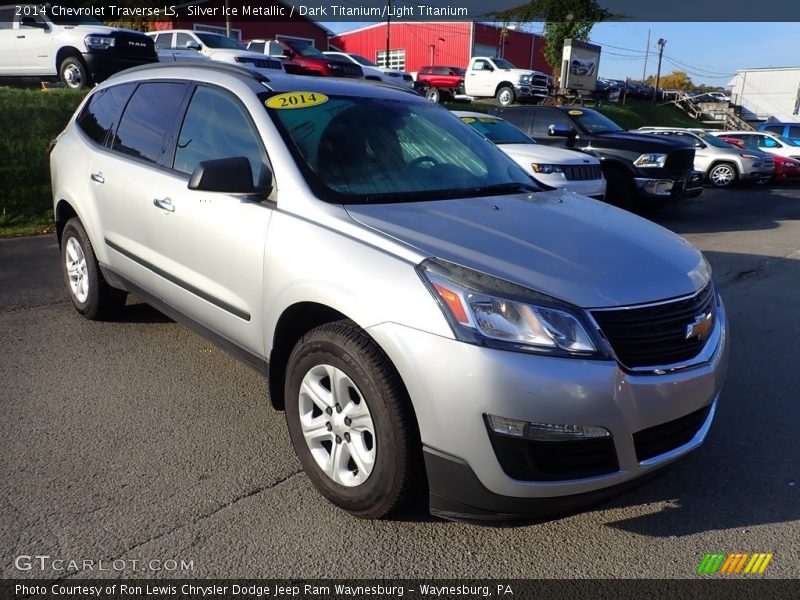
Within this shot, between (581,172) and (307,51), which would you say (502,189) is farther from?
Result: (307,51)

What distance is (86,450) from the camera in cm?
313

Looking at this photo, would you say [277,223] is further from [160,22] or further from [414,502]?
[160,22]

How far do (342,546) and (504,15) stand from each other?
42707 millimetres

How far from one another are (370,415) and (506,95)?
26.5 m

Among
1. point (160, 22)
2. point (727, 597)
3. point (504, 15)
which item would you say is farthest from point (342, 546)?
point (504, 15)

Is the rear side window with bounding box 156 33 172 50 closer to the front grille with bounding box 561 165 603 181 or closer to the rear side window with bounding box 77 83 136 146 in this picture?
the front grille with bounding box 561 165 603 181

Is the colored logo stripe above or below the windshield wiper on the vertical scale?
below

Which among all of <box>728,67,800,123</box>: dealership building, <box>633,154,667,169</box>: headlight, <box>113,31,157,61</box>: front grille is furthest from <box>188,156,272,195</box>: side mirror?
<box>728,67,800,123</box>: dealership building

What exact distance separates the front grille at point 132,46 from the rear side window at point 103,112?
8424mm

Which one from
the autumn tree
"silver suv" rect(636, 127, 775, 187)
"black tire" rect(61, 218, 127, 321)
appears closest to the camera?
"black tire" rect(61, 218, 127, 321)

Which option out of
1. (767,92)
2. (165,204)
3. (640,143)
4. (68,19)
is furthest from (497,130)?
(767,92)

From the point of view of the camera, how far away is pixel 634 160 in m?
10.1

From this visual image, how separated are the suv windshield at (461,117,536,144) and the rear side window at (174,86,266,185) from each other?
652cm

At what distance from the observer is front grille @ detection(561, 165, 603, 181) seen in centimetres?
852
